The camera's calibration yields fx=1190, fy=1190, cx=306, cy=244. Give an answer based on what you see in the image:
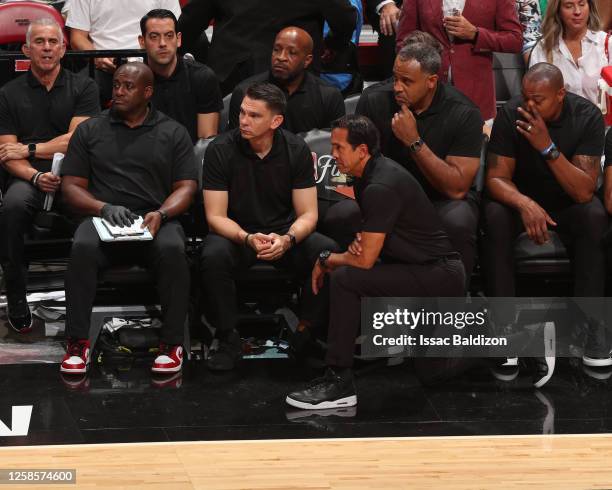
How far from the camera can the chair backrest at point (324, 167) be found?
245 inches

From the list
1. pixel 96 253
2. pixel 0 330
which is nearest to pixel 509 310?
pixel 96 253

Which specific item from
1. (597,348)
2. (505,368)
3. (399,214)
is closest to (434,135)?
(399,214)

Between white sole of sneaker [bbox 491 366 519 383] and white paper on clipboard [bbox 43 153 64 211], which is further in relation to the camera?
white paper on clipboard [bbox 43 153 64 211]

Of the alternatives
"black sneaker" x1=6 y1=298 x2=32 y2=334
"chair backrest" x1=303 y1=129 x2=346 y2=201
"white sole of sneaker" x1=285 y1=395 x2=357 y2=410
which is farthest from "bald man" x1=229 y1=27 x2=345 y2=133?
"white sole of sneaker" x1=285 y1=395 x2=357 y2=410

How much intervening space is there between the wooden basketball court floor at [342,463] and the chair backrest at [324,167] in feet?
5.53

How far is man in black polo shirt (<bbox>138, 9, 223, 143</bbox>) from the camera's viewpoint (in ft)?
21.1

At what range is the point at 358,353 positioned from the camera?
19.5 ft

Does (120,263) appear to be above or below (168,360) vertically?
above

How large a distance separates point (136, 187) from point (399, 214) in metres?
1.40

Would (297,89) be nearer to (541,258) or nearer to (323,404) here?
(541,258)

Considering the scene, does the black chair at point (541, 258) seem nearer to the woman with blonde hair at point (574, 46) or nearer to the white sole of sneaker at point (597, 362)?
the white sole of sneaker at point (597, 362)

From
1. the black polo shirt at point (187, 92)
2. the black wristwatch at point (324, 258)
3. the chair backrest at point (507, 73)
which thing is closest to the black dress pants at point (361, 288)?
the black wristwatch at point (324, 258)

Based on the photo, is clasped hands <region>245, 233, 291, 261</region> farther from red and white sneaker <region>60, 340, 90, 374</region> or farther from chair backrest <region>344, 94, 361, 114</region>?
chair backrest <region>344, 94, 361, 114</region>

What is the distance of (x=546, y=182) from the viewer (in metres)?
5.99
